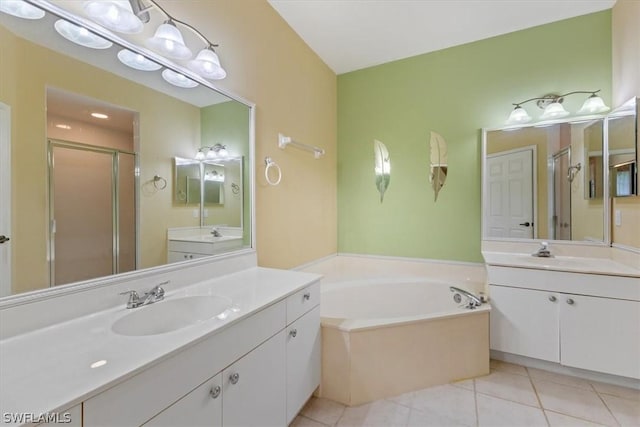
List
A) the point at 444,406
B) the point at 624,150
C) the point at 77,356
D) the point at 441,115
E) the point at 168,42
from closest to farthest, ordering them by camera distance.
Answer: the point at 77,356 < the point at 168,42 < the point at 444,406 < the point at 624,150 < the point at 441,115

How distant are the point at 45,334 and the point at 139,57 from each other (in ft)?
3.77

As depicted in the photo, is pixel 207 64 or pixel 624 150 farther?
pixel 624 150

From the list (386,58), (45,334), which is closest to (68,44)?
(45,334)

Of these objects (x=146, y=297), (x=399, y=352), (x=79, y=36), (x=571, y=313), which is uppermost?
(x=79, y=36)

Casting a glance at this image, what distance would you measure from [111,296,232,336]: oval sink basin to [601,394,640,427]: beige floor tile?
2.22 meters

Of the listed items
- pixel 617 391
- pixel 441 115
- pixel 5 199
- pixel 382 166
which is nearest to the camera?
pixel 5 199

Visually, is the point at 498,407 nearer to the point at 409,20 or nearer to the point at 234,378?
the point at 234,378

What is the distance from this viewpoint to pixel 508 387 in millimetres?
1825

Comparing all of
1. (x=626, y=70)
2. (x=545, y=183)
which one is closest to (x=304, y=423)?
(x=545, y=183)

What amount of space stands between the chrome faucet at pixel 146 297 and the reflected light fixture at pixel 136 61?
99 cm

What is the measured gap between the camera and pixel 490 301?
2.07 meters

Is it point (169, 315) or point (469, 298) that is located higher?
point (169, 315)

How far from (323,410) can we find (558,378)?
1638 mm

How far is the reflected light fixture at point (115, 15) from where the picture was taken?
107 cm
